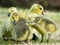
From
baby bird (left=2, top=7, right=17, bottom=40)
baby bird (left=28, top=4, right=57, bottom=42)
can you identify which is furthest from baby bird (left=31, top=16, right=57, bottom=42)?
baby bird (left=2, top=7, right=17, bottom=40)

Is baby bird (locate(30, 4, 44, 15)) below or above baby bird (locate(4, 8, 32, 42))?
above

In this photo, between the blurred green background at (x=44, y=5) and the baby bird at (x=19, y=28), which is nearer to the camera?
the baby bird at (x=19, y=28)

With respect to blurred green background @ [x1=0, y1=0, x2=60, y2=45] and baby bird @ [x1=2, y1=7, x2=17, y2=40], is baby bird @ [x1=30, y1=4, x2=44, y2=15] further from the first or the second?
baby bird @ [x1=2, y1=7, x2=17, y2=40]

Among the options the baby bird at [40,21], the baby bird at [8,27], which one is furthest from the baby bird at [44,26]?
the baby bird at [8,27]

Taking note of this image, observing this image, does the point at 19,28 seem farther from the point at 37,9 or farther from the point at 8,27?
the point at 37,9

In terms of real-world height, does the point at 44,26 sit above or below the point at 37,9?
below

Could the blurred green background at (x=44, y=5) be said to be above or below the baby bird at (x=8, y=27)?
above

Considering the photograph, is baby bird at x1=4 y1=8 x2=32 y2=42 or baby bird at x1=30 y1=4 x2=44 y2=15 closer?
baby bird at x1=4 y1=8 x2=32 y2=42

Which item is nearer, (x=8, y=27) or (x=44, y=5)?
(x=8, y=27)

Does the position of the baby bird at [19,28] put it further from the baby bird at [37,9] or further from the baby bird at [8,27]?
the baby bird at [37,9]

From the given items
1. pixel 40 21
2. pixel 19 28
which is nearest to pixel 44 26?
pixel 40 21

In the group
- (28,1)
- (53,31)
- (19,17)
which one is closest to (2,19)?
(19,17)

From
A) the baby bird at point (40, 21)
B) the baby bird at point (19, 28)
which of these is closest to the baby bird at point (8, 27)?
the baby bird at point (19, 28)

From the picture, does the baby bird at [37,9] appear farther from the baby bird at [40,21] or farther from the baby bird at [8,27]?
the baby bird at [8,27]
